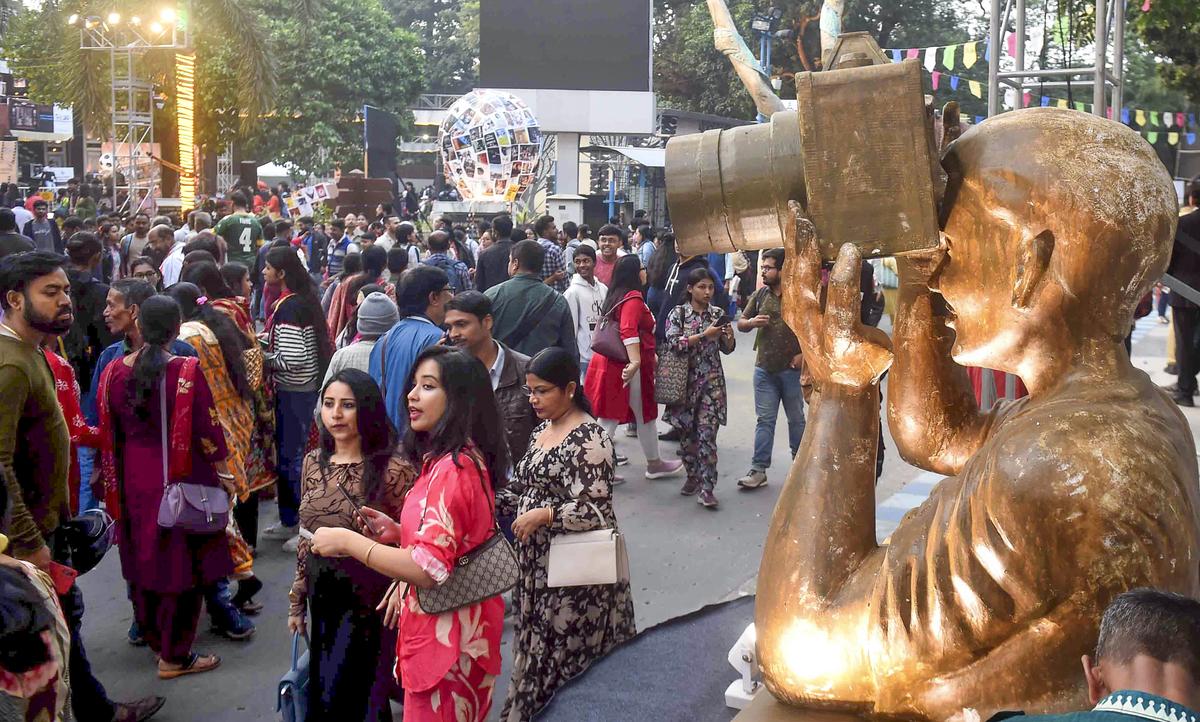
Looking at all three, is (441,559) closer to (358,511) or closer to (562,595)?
(358,511)

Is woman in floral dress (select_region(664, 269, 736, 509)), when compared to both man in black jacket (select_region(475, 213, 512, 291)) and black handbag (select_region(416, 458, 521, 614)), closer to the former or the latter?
man in black jacket (select_region(475, 213, 512, 291))

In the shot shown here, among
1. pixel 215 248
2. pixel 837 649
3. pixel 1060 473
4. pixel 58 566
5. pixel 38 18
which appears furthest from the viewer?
pixel 38 18

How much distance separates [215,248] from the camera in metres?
9.16

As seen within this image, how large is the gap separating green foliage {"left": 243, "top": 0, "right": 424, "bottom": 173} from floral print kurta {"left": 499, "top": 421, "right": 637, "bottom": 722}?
89.3 ft

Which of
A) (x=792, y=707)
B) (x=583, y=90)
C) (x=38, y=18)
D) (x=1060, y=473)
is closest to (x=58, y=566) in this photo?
(x=792, y=707)

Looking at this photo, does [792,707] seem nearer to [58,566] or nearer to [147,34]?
[58,566]

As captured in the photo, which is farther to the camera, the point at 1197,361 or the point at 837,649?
the point at 1197,361

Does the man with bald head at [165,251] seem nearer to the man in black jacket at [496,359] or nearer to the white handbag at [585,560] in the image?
the man in black jacket at [496,359]

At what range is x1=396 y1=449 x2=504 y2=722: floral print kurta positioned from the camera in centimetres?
318

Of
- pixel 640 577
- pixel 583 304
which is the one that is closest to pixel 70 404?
pixel 640 577

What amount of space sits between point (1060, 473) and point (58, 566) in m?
2.99

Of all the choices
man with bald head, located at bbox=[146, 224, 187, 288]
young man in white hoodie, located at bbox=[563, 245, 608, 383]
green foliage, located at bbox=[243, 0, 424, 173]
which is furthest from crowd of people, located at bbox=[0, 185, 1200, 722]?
green foliage, located at bbox=[243, 0, 424, 173]

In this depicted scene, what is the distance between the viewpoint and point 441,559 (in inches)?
122

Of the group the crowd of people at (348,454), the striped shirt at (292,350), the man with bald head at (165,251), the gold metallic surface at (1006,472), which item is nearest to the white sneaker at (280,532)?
the crowd of people at (348,454)
